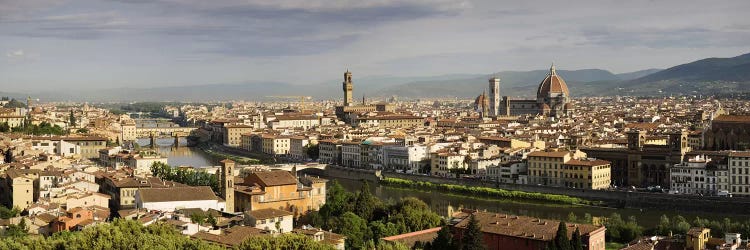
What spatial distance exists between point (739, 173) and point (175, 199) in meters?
18.4

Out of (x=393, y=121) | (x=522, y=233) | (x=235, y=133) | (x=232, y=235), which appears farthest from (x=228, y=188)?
(x=393, y=121)

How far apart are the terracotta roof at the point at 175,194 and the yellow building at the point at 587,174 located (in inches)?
588

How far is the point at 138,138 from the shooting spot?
241 ft

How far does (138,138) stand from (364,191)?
178 ft

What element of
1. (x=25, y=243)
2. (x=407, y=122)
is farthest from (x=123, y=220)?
(x=407, y=122)

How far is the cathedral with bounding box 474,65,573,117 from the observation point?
77.8m

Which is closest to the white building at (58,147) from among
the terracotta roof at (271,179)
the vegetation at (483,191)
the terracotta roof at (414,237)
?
the vegetation at (483,191)

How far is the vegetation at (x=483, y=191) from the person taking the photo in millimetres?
30406

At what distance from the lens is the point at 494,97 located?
87562 millimetres

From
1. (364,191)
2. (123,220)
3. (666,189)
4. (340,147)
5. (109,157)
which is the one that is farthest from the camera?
(340,147)

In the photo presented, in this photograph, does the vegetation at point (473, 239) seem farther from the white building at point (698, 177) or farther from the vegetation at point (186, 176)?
the white building at point (698, 177)

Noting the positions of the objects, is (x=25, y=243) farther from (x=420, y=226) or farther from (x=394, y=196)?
(x=394, y=196)

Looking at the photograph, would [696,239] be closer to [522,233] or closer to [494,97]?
[522,233]

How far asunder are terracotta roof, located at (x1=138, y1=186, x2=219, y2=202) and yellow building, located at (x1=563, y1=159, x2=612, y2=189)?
14.9 m
